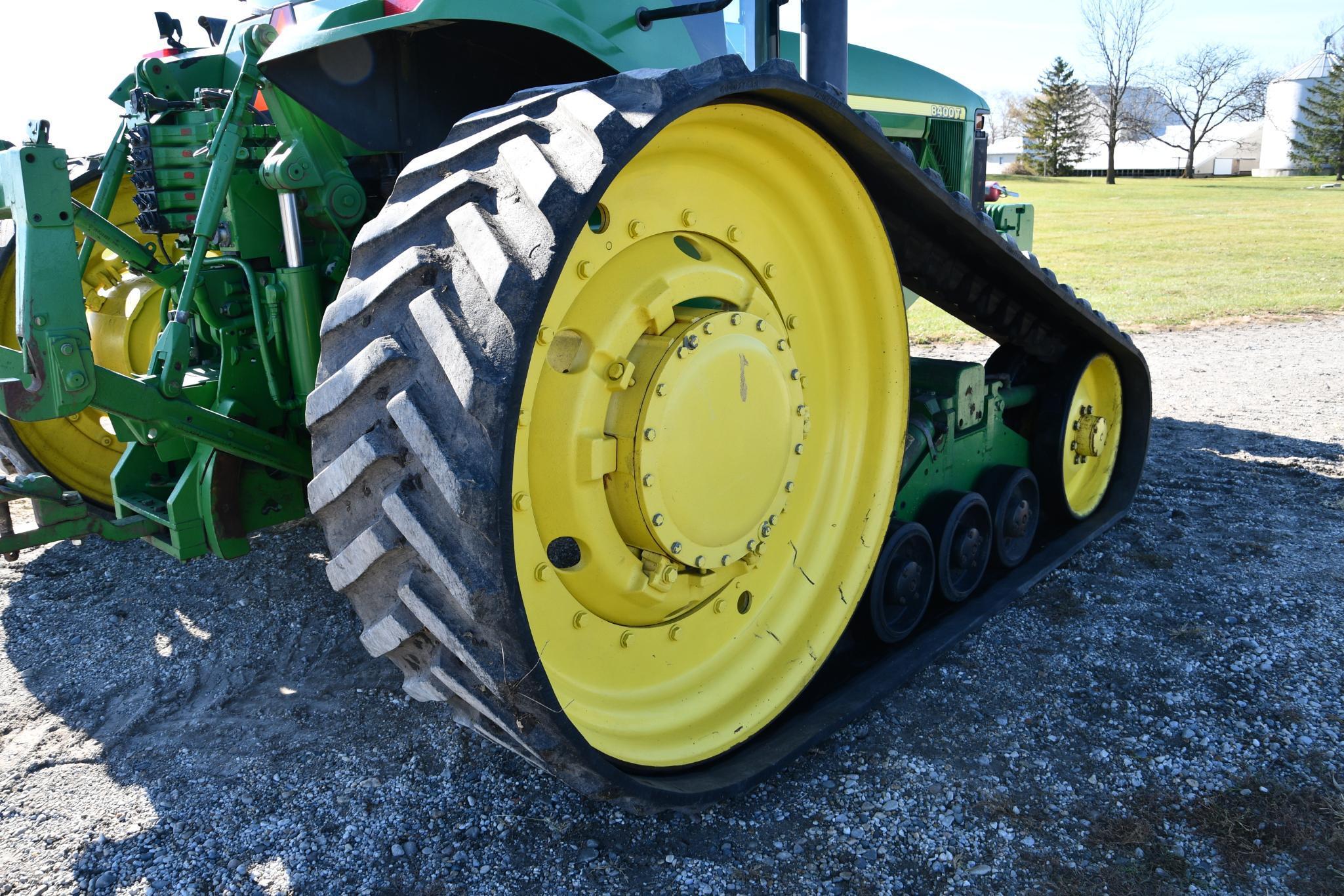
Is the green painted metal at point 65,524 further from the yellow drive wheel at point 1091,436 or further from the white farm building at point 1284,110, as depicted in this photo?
the white farm building at point 1284,110

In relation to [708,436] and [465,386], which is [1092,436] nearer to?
[708,436]

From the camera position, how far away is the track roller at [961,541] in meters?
3.63

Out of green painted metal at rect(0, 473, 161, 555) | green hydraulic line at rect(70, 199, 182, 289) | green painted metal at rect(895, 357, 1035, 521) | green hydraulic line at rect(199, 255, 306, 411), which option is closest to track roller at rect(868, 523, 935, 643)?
green painted metal at rect(895, 357, 1035, 521)

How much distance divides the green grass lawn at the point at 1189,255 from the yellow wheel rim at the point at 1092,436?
465 cm

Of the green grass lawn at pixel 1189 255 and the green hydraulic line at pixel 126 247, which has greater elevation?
the green hydraulic line at pixel 126 247

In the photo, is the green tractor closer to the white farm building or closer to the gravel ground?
the gravel ground

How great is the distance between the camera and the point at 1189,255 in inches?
672

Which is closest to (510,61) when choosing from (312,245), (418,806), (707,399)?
(312,245)

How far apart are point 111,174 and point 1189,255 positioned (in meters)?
17.3

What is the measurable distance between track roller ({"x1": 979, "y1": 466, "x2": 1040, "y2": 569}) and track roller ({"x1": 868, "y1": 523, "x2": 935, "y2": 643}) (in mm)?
553

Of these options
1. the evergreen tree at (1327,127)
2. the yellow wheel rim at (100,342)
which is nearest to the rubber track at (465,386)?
the yellow wheel rim at (100,342)

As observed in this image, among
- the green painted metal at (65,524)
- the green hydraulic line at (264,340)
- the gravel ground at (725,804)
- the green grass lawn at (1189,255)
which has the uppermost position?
the green hydraulic line at (264,340)

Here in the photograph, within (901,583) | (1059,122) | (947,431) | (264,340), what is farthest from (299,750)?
(1059,122)

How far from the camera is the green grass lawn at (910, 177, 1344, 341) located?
1115 centimetres
